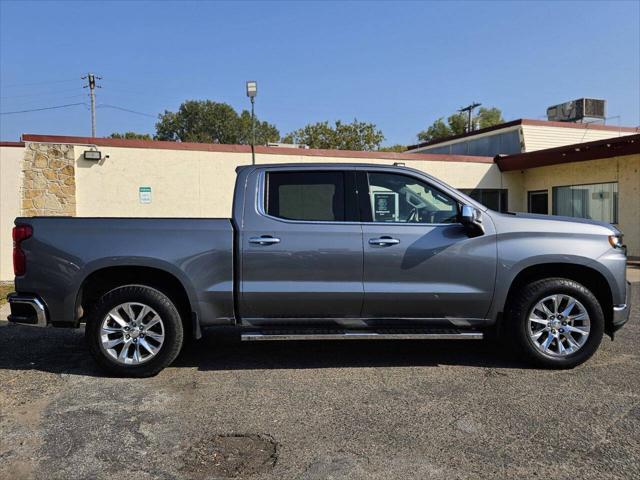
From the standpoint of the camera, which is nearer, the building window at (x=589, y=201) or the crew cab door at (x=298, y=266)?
the crew cab door at (x=298, y=266)

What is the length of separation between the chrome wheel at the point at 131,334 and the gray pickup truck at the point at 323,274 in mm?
10

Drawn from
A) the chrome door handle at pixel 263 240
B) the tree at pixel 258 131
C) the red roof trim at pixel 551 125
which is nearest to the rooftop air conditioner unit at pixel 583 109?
the red roof trim at pixel 551 125

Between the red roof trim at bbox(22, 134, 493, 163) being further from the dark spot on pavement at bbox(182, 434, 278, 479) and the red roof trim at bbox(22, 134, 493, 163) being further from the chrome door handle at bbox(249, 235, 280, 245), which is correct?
the dark spot on pavement at bbox(182, 434, 278, 479)

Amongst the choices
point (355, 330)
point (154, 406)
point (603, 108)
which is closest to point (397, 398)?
point (355, 330)

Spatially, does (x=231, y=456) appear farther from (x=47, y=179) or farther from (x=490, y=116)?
(x=490, y=116)

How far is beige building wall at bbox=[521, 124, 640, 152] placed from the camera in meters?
19.4

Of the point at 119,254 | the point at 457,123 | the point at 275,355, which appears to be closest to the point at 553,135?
the point at 275,355

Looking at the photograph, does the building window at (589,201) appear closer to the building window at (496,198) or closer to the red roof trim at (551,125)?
the building window at (496,198)

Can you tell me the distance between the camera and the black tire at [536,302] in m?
4.99

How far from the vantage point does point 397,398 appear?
4328mm

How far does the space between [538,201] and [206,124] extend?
184ft

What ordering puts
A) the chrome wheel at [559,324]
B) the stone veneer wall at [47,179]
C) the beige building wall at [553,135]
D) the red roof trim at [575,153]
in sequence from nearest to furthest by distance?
the chrome wheel at [559,324] < the stone veneer wall at [47,179] < the red roof trim at [575,153] < the beige building wall at [553,135]

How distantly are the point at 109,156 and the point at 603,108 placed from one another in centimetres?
2005

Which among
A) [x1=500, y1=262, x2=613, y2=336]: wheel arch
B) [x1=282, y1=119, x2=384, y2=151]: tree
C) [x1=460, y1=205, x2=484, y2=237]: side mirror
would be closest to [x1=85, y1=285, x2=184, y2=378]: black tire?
[x1=460, y1=205, x2=484, y2=237]: side mirror
